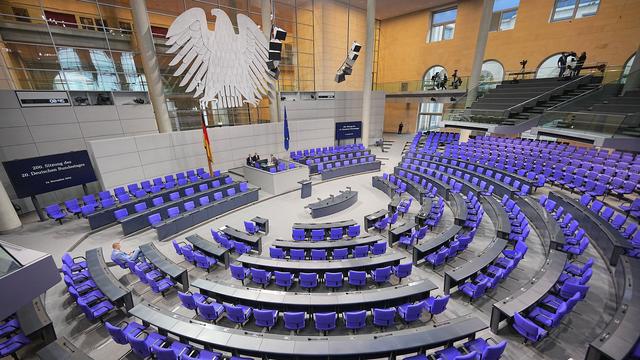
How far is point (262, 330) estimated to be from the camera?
5.98 meters

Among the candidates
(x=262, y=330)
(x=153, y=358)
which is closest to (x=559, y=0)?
(x=262, y=330)

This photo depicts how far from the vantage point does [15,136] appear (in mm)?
11266

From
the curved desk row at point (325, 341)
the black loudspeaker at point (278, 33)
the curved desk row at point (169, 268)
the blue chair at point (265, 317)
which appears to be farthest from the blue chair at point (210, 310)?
the black loudspeaker at point (278, 33)

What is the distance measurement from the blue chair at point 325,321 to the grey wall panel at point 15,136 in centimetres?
1488

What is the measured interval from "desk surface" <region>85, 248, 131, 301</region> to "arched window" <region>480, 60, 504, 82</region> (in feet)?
92.0

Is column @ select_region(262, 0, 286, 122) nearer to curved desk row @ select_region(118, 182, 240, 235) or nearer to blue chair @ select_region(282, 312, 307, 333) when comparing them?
curved desk row @ select_region(118, 182, 240, 235)

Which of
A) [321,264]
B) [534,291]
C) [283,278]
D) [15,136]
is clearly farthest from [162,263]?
[15,136]

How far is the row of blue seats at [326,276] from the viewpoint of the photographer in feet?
22.2

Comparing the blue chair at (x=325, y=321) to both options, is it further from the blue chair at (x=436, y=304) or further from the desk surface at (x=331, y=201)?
the desk surface at (x=331, y=201)

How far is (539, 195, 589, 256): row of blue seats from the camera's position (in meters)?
7.45

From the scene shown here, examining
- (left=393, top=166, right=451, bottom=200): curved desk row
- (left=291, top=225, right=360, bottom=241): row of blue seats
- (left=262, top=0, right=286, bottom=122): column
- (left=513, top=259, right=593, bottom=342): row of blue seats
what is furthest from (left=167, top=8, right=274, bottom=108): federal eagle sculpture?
(left=513, top=259, right=593, bottom=342): row of blue seats

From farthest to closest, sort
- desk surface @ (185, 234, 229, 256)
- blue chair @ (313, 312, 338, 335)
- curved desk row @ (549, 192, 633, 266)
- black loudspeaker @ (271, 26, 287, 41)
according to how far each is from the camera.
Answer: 1. black loudspeaker @ (271, 26, 287, 41)
2. desk surface @ (185, 234, 229, 256)
3. curved desk row @ (549, 192, 633, 266)
4. blue chair @ (313, 312, 338, 335)

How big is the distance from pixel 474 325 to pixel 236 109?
60.8 feet

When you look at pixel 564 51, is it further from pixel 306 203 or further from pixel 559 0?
pixel 306 203
